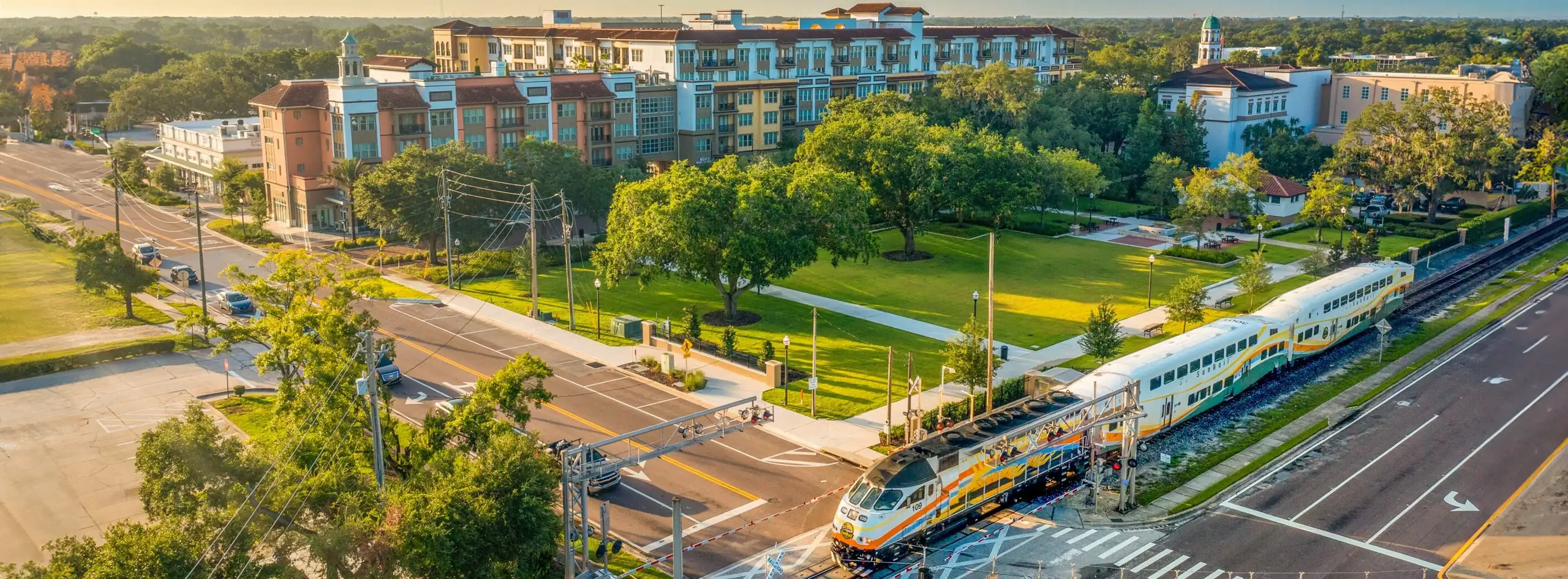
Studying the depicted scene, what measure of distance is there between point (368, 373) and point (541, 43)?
111950 millimetres

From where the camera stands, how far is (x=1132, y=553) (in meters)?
37.7

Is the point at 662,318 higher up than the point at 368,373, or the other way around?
the point at 368,373

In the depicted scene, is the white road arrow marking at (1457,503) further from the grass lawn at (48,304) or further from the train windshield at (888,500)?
the grass lawn at (48,304)

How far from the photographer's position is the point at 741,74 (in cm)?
12031

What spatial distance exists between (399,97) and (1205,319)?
64.3 metres

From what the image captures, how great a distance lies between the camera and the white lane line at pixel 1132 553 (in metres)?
37.0

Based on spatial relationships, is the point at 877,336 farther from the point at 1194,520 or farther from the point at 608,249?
the point at 1194,520

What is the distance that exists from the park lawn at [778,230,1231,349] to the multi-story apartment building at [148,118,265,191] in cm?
5606

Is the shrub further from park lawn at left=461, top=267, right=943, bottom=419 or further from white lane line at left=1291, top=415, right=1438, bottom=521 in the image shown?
white lane line at left=1291, top=415, right=1438, bottom=521

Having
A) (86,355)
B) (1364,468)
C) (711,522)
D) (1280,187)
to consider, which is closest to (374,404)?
(711,522)

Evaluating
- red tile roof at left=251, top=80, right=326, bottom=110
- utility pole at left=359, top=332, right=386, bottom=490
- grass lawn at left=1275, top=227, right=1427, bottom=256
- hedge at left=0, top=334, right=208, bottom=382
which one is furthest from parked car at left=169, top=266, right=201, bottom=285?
grass lawn at left=1275, top=227, right=1427, bottom=256

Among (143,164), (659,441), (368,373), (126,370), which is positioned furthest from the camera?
(143,164)

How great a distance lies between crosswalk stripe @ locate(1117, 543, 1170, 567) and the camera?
37.0 meters

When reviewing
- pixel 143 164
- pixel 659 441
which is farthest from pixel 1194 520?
pixel 143 164
